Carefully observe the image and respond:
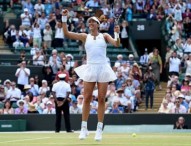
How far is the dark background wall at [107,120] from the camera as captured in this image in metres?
26.9

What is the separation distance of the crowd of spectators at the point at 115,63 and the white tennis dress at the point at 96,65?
819 centimetres

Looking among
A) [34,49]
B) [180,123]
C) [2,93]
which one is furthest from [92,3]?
[180,123]

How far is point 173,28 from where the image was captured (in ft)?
119

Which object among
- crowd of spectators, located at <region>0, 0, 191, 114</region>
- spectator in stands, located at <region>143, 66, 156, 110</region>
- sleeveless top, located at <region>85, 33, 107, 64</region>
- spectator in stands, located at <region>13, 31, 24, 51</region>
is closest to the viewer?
sleeveless top, located at <region>85, 33, 107, 64</region>

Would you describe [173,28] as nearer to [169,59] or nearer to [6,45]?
[169,59]

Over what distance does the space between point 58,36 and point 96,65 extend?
18274 millimetres

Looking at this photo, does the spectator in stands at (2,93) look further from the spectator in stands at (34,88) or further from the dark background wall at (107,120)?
the dark background wall at (107,120)

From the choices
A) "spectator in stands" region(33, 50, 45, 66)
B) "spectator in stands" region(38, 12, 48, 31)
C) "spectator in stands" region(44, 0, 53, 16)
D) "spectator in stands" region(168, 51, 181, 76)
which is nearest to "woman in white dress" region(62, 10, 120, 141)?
"spectator in stands" region(33, 50, 45, 66)

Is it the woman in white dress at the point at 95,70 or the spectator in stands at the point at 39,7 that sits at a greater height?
the spectator in stands at the point at 39,7

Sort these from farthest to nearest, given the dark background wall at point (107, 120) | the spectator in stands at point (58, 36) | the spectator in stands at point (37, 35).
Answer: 1. the spectator in stands at point (58, 36)
2. the spectator in stands at point (37, 35)
3. the dark background wall at point (107, 120)

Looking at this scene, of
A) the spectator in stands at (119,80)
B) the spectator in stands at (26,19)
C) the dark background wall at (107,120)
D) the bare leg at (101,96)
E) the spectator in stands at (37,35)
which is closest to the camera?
the bare leg at (101,96)

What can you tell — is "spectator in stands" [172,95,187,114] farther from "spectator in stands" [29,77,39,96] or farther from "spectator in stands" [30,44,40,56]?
"spectator in stands" [30,44,40,56]

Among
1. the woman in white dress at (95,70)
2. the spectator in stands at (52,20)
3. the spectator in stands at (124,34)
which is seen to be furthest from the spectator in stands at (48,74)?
the woman in white dress at (95,70)

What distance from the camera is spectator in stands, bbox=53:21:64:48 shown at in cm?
3406
